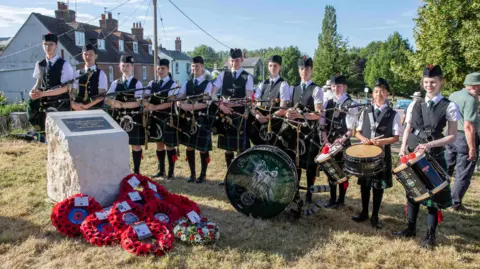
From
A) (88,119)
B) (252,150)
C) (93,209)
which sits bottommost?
(93,209)

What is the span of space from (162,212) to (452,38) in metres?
9.21

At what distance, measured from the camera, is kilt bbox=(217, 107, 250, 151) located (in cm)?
547

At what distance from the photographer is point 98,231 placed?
3.58 meters

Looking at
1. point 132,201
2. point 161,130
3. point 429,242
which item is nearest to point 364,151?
point 429,242

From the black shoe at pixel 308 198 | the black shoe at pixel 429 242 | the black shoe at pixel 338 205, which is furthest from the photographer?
the black shoe at pixel 308 198

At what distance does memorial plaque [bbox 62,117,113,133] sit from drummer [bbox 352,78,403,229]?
118 inches

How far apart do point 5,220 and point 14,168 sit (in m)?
2.72

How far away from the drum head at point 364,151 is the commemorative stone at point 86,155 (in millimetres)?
2594

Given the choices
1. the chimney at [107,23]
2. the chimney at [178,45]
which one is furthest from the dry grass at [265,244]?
the chimney at [178,45]

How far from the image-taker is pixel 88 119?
437cm

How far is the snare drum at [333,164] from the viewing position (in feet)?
13.5

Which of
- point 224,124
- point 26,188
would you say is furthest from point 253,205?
point 26,188

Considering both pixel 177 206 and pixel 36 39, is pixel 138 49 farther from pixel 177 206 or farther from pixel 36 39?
pixel 177 206

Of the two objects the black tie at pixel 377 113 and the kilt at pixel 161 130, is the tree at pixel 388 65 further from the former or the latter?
the black tie at pixel 377 113
